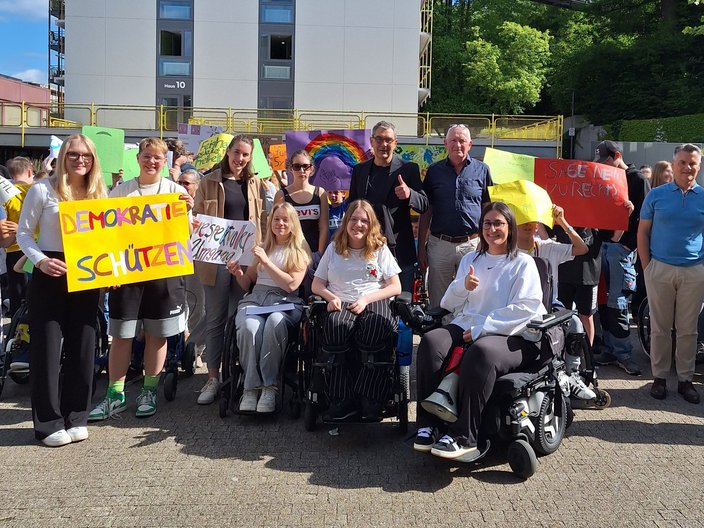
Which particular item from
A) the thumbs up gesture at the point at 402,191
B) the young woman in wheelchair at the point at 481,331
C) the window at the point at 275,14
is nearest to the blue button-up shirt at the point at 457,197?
the thumbs up gesture at the point at 402,191

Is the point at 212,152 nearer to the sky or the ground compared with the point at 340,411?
nearer to the sky

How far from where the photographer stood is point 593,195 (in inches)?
248

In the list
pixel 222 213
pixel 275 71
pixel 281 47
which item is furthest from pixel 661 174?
pixel 281 47

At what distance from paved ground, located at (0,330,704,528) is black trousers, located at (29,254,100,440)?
0.22 metres

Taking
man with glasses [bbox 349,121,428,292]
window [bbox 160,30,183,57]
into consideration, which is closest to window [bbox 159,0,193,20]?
window [bbox 160,30,183,57]

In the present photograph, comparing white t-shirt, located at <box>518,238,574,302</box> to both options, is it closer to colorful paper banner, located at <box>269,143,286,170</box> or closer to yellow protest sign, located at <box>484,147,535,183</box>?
yellow protest sign, located at <box>484,147,535,183</box>

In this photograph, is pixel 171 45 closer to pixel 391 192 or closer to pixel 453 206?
pixel 391 192

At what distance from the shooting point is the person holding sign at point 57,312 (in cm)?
496

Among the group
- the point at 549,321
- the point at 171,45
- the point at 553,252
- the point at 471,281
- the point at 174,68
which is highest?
the point at 171,45

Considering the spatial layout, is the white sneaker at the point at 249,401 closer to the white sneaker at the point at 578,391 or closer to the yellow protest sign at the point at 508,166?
the white sneaker at the point at 578,391

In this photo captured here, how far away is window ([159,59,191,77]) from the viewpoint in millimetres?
33125

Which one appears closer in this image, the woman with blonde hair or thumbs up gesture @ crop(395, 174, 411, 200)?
thumbs up gesture @ crop(395, 174, 411, 200)

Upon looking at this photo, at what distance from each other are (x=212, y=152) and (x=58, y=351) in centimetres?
472

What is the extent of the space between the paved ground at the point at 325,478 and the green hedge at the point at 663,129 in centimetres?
2653
